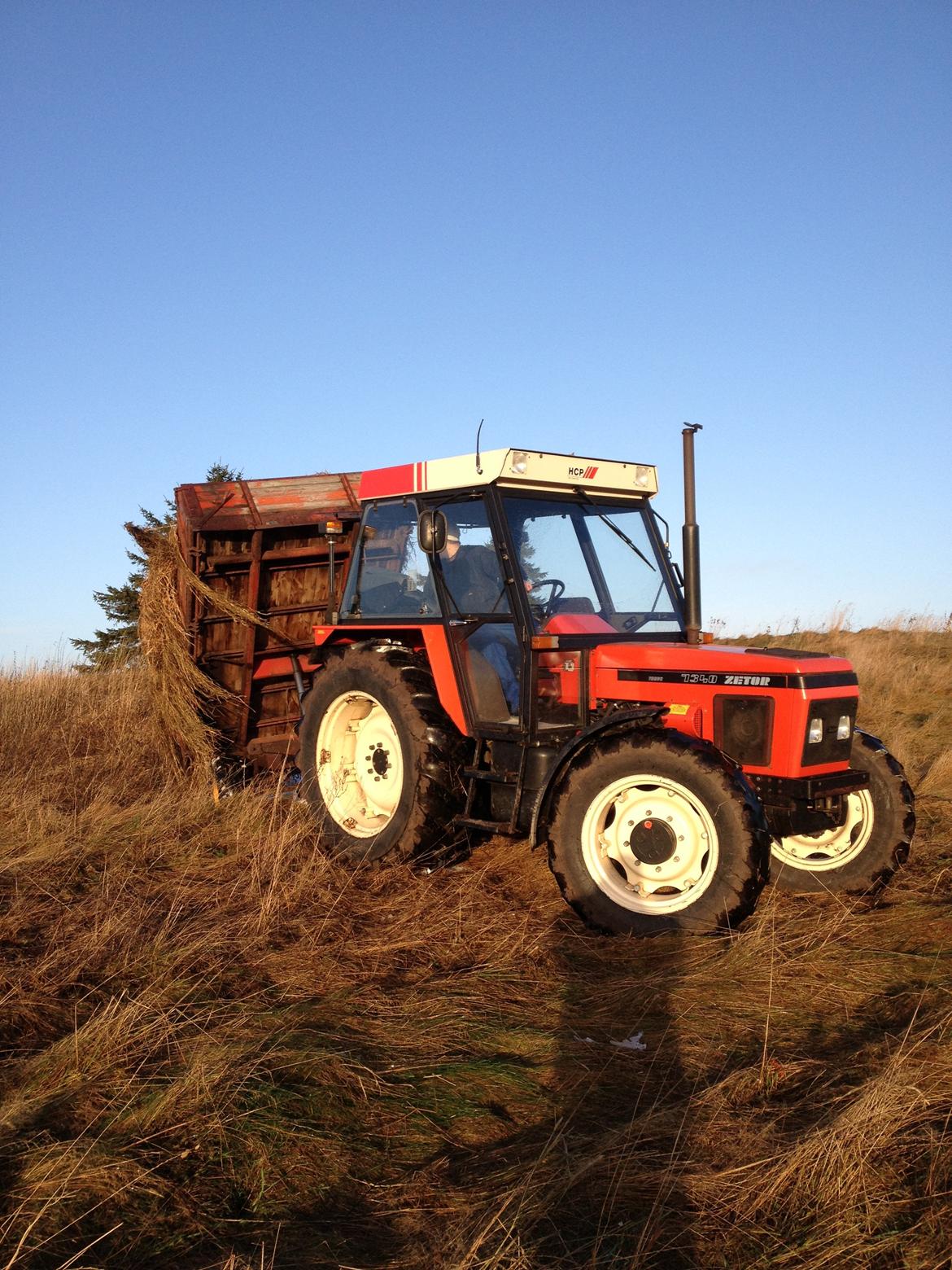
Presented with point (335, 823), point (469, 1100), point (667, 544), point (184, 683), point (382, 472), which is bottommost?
A: point (469, 1100)

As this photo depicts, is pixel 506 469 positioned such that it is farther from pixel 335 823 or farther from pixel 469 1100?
pixel 469 1100

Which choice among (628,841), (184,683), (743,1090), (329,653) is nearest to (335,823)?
(329,653)

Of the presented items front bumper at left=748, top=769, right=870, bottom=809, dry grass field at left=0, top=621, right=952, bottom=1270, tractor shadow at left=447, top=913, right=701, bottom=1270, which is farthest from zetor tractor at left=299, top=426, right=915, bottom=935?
tractor shadow at left=447, top=913, right=701, bottom=1270

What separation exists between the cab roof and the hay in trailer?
1801 millimetres

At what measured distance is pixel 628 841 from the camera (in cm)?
484

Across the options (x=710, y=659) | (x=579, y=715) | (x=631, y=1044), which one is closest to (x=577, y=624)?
(x=579, y=715)

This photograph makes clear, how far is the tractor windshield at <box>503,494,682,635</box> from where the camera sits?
5.75m

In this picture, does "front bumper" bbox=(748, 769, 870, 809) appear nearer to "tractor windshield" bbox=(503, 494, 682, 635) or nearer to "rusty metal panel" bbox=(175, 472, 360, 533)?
"tractor windshield" bbox=(503, 494, 682, 635)

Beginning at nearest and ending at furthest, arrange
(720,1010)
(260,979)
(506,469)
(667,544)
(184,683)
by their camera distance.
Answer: (720,1010) → (260,979) → (506,469) → (667,544) → (184,683)

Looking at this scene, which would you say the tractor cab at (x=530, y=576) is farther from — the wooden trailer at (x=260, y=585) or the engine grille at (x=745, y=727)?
the wooden trailer at (x=260, y=585)

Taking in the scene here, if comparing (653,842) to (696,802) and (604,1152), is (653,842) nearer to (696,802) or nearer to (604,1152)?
(696,802)

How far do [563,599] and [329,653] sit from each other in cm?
172

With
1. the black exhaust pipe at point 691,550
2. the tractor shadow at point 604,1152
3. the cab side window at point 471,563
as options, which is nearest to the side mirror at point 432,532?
the cab side window at point 471,563

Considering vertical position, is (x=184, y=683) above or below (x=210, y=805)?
above
